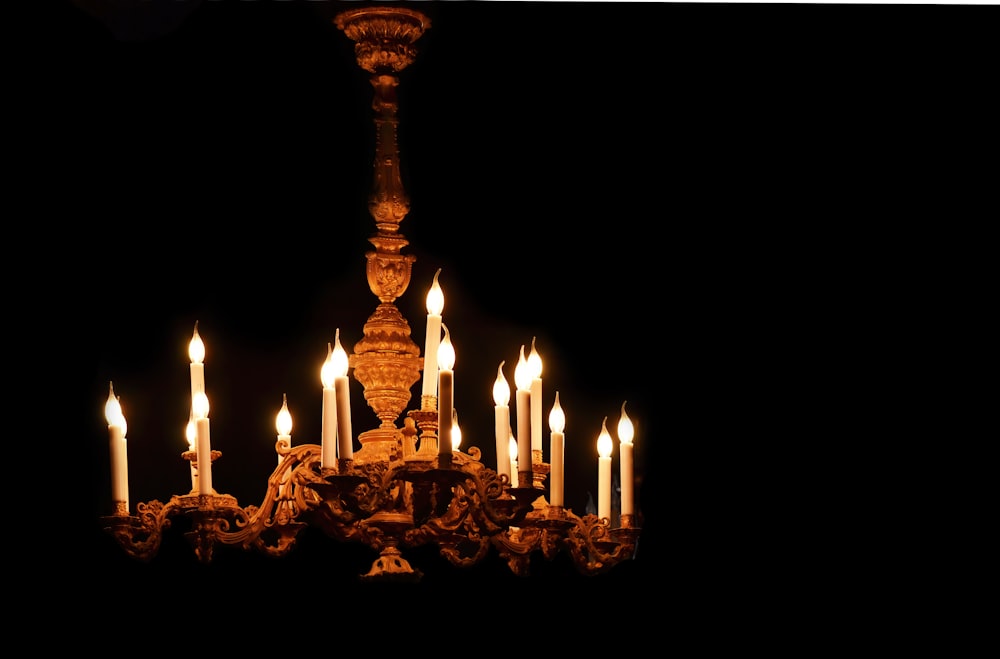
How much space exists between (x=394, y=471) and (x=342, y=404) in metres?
0.13

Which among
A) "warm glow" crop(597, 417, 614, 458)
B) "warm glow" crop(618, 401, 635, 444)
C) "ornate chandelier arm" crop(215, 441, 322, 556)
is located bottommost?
"ornate chandelier arm" crop(215, 441, 322, 556)

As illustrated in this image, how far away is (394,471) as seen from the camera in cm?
283

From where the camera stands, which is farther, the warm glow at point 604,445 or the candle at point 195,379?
the warm glow at point 604,445

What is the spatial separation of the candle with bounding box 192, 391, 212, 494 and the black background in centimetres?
96

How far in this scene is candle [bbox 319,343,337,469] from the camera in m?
2.81

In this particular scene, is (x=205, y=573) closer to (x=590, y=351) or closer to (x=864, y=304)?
(x=590, y=351)

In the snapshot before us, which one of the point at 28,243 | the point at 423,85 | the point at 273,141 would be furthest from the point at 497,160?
the point at 28,243

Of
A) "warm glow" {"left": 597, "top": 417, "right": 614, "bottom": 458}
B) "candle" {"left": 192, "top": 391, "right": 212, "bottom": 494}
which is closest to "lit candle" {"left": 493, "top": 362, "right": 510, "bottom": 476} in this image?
"warm glow" {"left": 597, "top": 417, "right": 614, "bottom": 458}

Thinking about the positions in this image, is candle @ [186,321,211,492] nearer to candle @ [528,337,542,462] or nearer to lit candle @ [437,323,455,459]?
lit candle @ [437,323,455,459]

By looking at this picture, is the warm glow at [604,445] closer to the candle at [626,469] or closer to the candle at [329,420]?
the candle at [626,469]

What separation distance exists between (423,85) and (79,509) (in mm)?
1201

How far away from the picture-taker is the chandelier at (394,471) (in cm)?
285

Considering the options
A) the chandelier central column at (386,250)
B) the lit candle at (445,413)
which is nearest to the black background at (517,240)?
the chandelier central column at (386,250)

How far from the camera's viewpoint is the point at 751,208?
4.13 m
